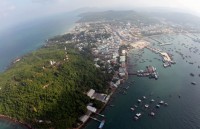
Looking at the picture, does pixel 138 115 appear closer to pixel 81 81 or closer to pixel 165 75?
pixel 81 81

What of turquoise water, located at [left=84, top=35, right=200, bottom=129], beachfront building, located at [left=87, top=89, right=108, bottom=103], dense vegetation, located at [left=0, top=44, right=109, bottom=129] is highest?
dense vegetation, located at [left=0, top=44, right=109, bottom=129]

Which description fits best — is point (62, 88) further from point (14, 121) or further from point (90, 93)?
point (14, 121)

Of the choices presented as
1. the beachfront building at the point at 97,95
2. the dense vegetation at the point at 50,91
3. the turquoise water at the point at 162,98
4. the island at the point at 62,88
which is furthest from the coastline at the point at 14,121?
the beachfront building at the point at 97,95

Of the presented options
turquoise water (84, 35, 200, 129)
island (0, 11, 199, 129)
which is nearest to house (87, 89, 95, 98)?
island (0, 11, 199, 129)

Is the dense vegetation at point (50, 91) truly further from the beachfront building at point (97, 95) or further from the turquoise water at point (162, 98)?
the turquoise water at point (162, 98)

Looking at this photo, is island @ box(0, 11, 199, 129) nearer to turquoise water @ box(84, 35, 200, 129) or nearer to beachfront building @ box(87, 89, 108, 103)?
beachfront building @ box(87, 89, 108, 103)

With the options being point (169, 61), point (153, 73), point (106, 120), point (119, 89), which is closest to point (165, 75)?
point (153, 73)

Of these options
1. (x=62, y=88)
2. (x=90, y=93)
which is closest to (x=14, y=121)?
(x=62, y=88)
